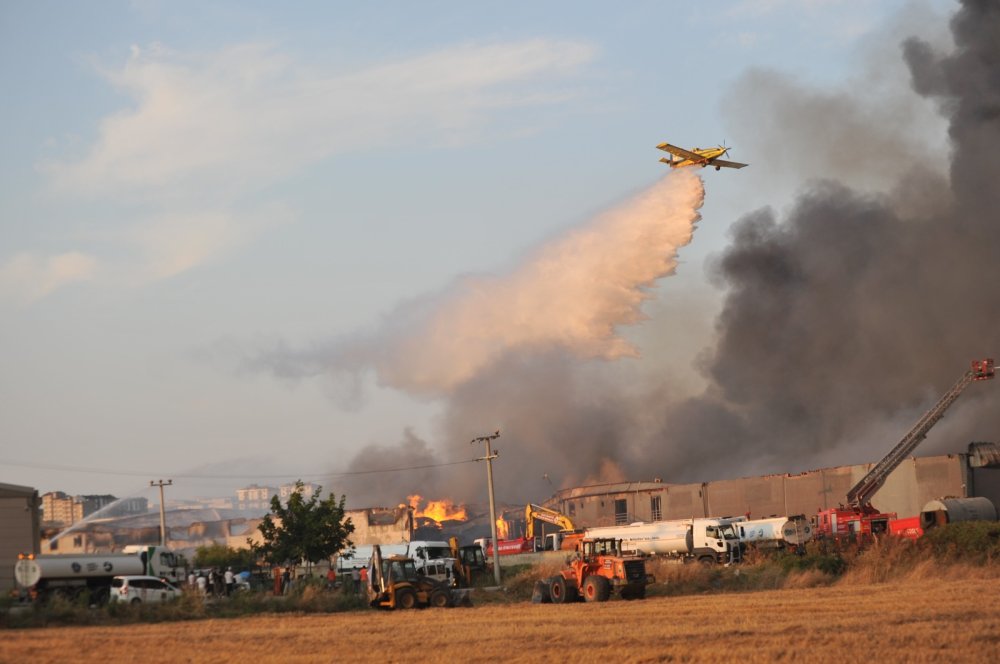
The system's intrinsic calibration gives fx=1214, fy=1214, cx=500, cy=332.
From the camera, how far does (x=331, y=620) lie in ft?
121

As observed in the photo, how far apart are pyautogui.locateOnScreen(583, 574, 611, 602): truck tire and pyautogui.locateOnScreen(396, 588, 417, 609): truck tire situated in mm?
6171

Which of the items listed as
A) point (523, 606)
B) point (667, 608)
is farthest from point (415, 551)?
point (667, 608)

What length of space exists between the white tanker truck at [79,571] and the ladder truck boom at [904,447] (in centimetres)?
4131

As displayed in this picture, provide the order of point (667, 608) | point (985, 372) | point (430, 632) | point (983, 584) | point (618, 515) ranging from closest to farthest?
point (430, 632)
point (667, 608)
point (983, 584)
point (985, 372)
point (618, 515)

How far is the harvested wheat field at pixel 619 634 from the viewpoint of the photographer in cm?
2291

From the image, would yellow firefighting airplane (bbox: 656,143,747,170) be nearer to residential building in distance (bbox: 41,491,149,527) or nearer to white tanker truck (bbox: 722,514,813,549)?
white tanker truck (bbox: 722,514,813,549)

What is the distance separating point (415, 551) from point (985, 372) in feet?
125

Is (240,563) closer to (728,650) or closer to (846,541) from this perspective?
(846,541)

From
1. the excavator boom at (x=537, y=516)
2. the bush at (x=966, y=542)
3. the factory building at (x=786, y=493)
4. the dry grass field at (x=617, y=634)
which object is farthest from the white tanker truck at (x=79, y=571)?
the factory building at (x=786, y=493)

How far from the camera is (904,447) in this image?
244 feet

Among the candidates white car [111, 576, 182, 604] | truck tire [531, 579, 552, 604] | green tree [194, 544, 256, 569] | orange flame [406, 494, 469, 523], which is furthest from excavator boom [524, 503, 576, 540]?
truck tire [531, 579, 552, 604]

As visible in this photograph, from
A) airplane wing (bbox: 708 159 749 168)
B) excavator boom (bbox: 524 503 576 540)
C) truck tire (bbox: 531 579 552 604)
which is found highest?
airplane wing (bbox: 708 159 749 168)

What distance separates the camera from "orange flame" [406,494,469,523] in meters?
105

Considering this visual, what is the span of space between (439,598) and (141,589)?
13.4 metres
